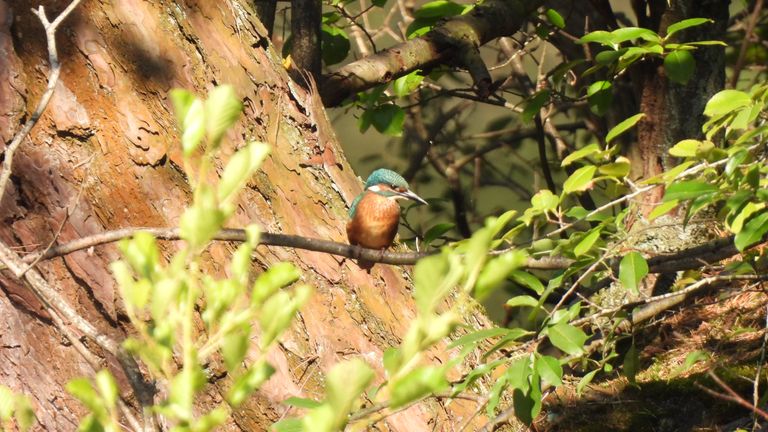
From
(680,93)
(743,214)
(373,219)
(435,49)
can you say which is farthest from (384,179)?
(743,214)

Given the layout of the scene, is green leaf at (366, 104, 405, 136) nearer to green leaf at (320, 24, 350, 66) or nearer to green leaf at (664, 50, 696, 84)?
green leaf at (320, 24, 350, 66)

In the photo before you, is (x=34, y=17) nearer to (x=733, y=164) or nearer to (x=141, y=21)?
(x=141, y=21)

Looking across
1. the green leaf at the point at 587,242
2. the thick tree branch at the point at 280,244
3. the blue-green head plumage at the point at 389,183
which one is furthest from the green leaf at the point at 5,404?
the blue-green head plumage at the point at 389,183

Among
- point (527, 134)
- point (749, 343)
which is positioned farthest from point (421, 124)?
point (749, 343)

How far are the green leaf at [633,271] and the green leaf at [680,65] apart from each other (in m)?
1.09

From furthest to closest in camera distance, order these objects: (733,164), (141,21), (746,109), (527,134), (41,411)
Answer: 1. (527,134)
2. (141,21)
3. (41,411)
4. (746,109)
5. (733,164)

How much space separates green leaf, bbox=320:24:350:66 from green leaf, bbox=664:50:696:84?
169 cm

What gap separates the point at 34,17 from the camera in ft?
8.06

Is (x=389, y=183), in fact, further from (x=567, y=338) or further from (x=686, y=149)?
(x=567, y=338)

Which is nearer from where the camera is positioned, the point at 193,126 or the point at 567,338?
the point at 193,126

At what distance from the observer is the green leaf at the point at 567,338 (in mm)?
2008

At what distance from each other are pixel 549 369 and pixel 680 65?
55.5 inches

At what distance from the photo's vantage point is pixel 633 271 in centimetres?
207

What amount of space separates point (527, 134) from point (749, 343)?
2492 millimetres
